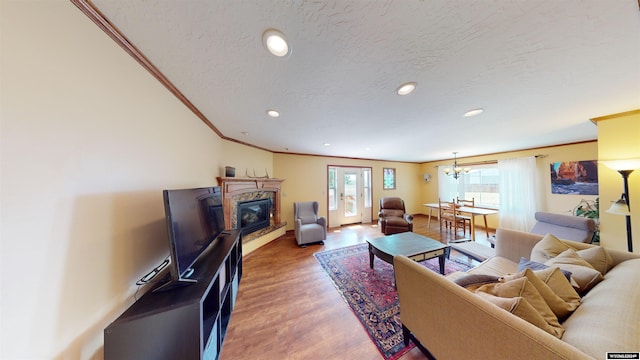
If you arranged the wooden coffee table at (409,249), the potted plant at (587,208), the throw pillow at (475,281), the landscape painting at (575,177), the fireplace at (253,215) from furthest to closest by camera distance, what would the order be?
the landscape painting at (575,177) < the fireplace at (253,215) < the potted plant at (587,208) < the wooden coffee table at (409,249) < the throw pillow at (475,281)

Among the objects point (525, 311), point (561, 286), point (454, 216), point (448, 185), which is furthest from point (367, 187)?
point (525, 311)

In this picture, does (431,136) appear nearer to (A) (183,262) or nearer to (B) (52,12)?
(A) (183,262)

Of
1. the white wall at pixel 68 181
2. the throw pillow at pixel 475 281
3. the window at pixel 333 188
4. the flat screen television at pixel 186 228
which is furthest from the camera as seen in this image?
the window at pixel 333 188

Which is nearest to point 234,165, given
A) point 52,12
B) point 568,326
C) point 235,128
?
point 235,128

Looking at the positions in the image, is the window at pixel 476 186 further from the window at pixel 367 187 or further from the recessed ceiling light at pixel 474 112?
the recessed ceiling light at pixel 474 112

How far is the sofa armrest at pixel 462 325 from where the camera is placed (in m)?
0.69

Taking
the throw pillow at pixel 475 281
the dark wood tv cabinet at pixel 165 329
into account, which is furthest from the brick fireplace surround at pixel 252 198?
the throw pillow at pixel 475 281

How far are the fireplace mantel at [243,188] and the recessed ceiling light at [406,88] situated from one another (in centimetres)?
251

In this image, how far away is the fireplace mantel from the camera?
2.61m

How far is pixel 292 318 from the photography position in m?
1.66

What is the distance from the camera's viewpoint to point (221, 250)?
1.63m

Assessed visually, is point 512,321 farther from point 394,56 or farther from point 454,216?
point 454,216

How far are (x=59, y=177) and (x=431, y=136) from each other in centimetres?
363

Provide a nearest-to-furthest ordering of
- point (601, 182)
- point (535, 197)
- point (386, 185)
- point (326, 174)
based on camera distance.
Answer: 1. point (601, 182)
2. point (535, 197)
3. point (326, 174)
4. point (386, 185)
